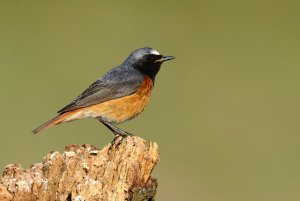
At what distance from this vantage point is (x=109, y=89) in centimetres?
1001

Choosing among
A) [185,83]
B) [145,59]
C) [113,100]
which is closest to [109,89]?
[113,100]

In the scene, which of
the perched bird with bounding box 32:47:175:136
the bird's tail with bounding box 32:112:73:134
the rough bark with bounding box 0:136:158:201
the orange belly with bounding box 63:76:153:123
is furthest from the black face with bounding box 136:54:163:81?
the rough bark with bounding box 0:136:158:201

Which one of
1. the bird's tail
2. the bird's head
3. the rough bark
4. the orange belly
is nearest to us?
the rough bark

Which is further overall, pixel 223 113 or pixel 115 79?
pixel 223 113

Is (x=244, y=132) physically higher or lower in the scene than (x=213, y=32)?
lower

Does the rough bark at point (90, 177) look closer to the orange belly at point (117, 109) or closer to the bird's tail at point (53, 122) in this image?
the bird's tail at point (53, 122)

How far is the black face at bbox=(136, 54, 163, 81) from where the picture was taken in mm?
10461

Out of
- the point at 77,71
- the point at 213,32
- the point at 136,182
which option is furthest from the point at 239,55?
the point at 136,182

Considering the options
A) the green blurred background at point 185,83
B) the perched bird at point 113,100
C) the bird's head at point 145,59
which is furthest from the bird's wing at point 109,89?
the green blurred background at point 185,83

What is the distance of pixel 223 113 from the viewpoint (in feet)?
56.3

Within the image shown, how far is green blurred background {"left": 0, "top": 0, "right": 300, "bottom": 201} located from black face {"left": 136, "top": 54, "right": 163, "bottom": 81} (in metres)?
3.03

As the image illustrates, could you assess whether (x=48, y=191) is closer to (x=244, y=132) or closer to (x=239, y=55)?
(x=244, y=132)

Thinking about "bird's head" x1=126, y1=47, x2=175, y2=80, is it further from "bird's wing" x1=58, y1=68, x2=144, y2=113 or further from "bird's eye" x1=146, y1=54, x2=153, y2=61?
"bird's wing" x1=58, y1=68, x2=144, y2=113

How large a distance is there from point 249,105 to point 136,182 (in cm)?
1051
